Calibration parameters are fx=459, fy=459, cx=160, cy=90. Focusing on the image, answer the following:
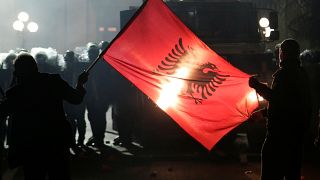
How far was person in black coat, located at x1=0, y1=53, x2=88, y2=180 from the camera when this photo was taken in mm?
4730

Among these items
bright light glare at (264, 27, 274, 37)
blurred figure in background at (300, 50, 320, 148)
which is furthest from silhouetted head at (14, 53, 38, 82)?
blurred figure in background at (300, 50, 320, 148)

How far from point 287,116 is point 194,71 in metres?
1.30

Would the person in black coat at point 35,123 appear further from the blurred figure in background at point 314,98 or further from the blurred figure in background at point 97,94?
the blurred figure in background at point 314,98

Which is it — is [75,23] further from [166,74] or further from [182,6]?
[166,74]

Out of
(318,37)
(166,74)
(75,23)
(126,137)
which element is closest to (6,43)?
(75,23)

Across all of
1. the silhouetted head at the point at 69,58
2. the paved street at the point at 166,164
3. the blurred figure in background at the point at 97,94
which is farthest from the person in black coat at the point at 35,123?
the silhouetted head at the point at 69,58

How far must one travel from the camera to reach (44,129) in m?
4.75

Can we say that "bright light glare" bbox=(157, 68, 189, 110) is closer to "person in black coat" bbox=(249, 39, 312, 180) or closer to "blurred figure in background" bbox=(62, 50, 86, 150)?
"person in black coat" bbox=(249, 39, 312, 180)

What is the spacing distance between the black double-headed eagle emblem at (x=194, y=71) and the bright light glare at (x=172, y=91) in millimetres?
63

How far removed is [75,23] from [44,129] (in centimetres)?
4367

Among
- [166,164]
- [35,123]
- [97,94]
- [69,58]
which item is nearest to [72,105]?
[97,94]

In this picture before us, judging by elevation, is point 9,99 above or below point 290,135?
above

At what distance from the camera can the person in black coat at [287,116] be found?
498cm

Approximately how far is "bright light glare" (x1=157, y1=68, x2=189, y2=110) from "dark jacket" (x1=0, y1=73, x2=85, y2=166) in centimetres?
142
